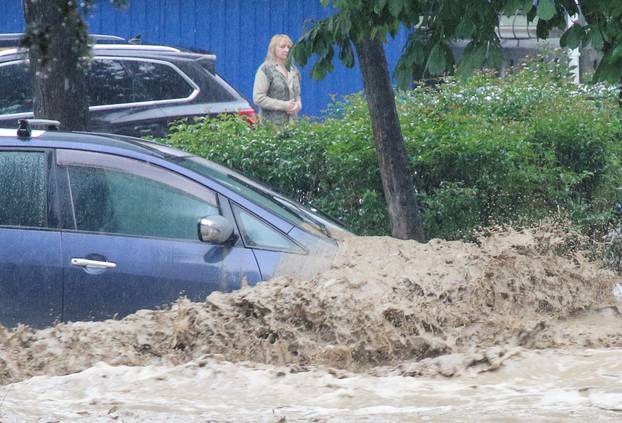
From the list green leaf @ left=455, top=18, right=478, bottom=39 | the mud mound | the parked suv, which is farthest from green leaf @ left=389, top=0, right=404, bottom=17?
the parked suv

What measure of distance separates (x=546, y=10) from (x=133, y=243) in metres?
2.87

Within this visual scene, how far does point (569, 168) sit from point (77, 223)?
14.3 ft

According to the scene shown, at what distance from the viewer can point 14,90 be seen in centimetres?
1170

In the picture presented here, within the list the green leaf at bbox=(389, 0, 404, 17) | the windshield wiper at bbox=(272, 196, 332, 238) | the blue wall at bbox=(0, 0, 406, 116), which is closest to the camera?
the windshield wiper at bbox=(272, 196, 332, 238)

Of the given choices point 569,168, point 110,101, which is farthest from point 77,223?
point 110,101

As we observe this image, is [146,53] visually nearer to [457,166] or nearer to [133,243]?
[457,166]

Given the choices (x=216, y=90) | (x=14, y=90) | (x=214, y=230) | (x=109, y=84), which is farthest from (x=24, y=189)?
(x=216, y=90)

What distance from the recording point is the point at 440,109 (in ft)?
34.9

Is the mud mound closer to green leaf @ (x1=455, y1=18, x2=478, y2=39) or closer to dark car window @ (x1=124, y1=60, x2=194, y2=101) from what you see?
green leaf @ (x1=455, y1=18, x2=478, y2=39)

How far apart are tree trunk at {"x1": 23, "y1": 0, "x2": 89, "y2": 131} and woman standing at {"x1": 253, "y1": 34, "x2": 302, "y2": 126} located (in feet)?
11.5

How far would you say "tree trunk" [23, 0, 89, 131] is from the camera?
18.9 ft

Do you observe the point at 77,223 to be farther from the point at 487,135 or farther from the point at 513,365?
the point at 487,135

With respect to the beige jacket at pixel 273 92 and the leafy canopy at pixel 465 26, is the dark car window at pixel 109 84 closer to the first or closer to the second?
the beige jacket at pixel 273 92

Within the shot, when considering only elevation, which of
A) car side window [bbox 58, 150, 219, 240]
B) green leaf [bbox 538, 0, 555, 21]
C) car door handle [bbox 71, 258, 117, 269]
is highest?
green leaf [bbox 538, 0, 555, 21]
